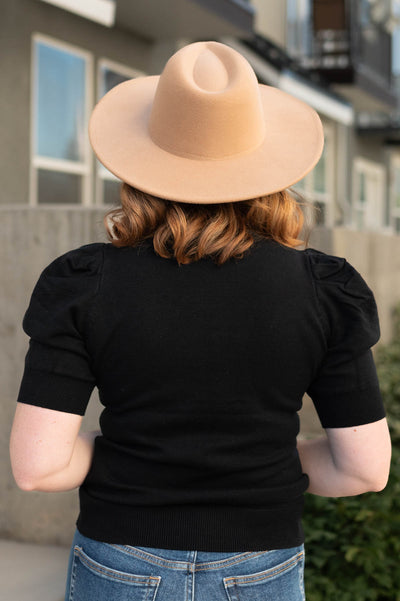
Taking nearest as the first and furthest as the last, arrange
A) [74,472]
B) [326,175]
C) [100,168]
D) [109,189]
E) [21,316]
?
[74,472]
[21,316]
[100,168]
[109,189]
[326,175]

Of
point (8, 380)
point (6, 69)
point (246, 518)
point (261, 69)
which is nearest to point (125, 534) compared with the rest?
point (246, 518)

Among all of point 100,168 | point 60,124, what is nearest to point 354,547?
point 60,124

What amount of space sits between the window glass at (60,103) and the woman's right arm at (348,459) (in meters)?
6.57

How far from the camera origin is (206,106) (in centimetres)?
141

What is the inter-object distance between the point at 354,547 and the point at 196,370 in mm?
1802

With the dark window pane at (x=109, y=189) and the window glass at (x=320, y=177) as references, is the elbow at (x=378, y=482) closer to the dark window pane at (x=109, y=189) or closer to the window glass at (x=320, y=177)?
the dark window pane at (x=109, y=189)

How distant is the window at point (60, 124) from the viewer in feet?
24.7

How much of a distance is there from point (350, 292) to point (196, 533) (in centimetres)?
52

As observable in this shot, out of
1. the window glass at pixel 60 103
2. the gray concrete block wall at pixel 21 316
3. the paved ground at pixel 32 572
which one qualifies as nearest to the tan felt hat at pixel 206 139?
the gray concrete block wall at pixel 21 316

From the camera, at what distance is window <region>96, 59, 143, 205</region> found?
27.2ft

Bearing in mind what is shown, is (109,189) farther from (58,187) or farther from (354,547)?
(354,547)

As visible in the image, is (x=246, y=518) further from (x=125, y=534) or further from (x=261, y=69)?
(x=261, y=69)

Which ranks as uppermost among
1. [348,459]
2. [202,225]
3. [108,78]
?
[108,78]

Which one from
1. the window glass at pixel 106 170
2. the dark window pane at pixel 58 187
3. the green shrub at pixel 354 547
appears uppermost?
the window glass at pixel 106 170
